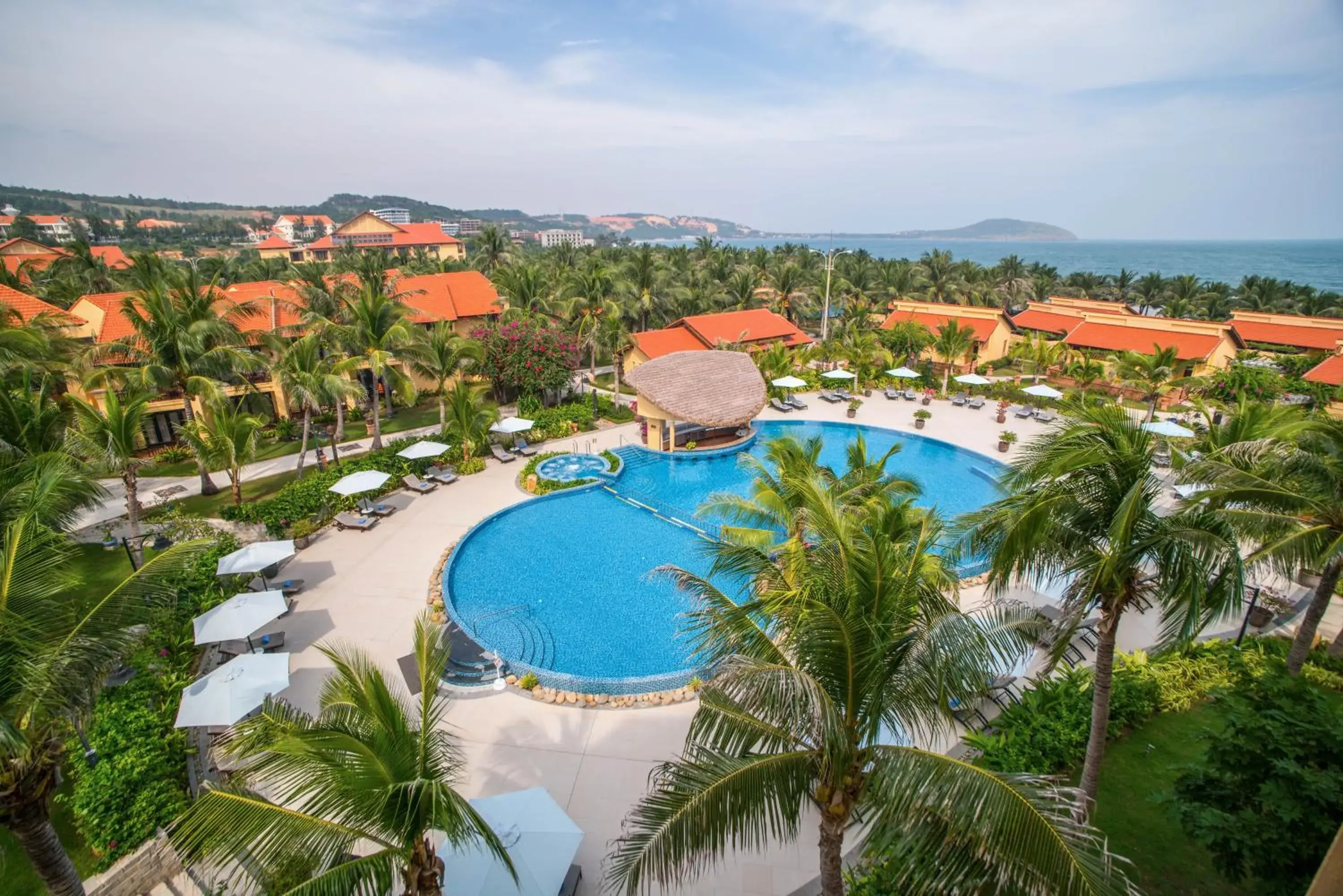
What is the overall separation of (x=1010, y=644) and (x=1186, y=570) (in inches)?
86.6

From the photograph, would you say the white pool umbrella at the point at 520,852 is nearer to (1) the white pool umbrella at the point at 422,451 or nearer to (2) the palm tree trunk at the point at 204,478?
(1) the white pool umbrella at the point at 422,451

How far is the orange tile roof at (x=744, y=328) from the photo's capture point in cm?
3612

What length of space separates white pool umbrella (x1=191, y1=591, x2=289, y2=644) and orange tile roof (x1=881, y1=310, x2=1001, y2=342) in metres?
36.4

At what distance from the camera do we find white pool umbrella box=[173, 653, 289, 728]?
33.9ft

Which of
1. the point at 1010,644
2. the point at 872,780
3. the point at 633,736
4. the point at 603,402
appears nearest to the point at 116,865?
the point at 633,736

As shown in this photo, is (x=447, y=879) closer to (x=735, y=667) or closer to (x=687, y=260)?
(x=735, y=667)

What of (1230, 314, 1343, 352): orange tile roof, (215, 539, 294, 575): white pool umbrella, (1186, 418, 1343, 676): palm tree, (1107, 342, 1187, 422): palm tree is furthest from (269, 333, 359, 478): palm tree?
(1230, 314, 1343, 352): orange tile roof

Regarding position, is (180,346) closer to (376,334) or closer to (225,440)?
(225,440)

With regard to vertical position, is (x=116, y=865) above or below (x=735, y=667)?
below

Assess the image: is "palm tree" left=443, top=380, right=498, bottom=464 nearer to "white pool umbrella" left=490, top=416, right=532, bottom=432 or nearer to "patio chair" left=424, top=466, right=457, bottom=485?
"white pool umbrella" left=490, top=416, right=532, bottom=432

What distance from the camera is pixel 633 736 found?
11641 mm

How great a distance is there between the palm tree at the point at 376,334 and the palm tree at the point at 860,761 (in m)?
20.2

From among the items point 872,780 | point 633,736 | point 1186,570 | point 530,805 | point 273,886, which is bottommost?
point 633,736

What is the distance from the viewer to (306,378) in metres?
20.5
